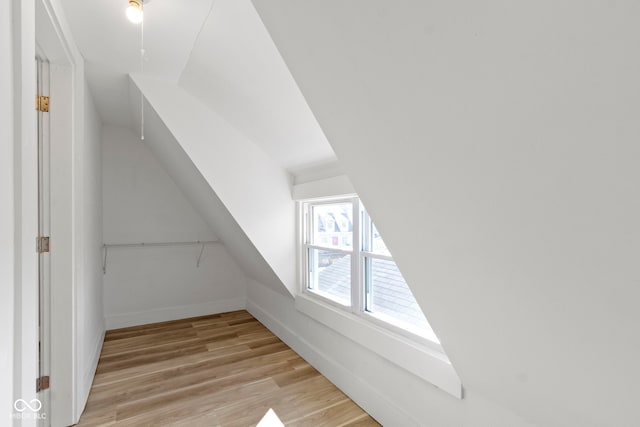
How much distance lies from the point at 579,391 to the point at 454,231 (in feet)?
1.98

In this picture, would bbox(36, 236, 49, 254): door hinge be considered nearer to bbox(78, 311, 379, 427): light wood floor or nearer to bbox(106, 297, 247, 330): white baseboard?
bbox(78, 311, 379, 427): light wood floor

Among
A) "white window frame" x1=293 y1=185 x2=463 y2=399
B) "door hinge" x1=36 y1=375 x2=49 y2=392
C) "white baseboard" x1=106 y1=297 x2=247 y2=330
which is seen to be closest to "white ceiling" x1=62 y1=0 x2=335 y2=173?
"white window frame" x1=293 y1=185 x2=463 y2=399

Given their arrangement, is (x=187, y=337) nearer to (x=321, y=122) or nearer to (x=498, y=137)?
(x=321, y=122)

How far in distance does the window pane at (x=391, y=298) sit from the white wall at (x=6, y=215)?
1641 millimetres

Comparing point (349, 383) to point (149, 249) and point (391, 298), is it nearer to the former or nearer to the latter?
point (391, 298)

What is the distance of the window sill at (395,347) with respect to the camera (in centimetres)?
150

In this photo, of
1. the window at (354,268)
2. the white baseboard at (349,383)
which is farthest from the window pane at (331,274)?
the white baseboard at (349,383)

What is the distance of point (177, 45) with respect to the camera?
5.79 feet

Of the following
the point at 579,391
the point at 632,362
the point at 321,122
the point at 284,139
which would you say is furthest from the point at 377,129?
the point at 284,139

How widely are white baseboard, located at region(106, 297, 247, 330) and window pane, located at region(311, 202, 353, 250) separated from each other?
1.97m

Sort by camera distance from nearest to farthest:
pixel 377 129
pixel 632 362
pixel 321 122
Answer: pixel 632 362 < pixel 377 129 < pixel 321 122

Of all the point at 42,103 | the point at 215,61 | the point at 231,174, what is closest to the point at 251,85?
the point at 215,61

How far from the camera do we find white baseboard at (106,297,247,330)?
3.43 m

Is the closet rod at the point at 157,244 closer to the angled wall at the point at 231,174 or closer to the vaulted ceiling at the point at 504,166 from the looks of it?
the angled wall at the point at 231,174
